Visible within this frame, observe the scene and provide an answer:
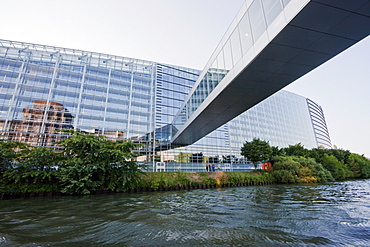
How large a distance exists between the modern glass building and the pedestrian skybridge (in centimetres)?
1991

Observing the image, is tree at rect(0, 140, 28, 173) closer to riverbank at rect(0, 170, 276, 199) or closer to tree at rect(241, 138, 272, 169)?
riverbank at rect(0, 170, 276, 199)

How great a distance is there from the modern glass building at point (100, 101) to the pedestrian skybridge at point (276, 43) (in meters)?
19.9

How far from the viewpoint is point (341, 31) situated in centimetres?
631

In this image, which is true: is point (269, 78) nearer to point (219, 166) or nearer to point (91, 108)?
point (219, 166)

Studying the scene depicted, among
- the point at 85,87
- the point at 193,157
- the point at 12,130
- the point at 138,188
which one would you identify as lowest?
the point at 138,188

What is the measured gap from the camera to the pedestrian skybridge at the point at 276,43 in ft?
18.7

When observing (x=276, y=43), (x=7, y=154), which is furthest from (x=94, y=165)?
(x=276, y=43)

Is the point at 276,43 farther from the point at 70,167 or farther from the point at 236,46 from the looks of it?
the point at 70,167

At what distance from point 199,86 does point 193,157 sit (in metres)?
20.3

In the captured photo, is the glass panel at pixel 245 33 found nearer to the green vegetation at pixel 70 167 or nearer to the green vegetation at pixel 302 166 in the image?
the green vegetation at pixel 70 167

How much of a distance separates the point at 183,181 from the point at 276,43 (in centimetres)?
1576

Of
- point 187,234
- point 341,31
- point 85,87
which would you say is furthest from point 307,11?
point 85,87

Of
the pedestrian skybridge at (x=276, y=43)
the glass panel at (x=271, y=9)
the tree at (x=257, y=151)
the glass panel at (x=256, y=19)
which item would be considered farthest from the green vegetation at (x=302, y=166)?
the glass panel at (x=271, y=9)

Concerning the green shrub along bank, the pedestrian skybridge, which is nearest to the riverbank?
the green shrub along bank
